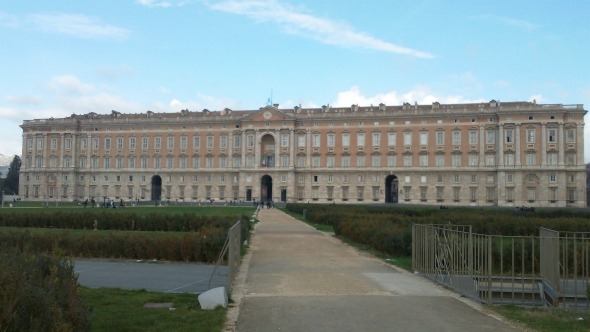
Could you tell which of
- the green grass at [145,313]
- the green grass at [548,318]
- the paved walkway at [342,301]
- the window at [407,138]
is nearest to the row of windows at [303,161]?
the window at [407,138]

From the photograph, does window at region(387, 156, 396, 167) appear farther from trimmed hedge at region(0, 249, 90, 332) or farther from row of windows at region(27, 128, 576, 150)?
trimmed hedge at region(0, 249, 90, 332)

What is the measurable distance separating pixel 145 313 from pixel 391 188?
86.6 meters

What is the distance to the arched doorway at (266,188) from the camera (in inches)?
3603

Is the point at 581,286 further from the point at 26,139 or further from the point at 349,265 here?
the point at 26,139

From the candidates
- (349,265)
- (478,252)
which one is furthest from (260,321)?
(349,265)

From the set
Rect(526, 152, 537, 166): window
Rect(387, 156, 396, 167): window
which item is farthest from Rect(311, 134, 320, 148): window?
Rect(526, 152, 537, 166): window

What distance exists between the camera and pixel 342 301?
995 centimetres

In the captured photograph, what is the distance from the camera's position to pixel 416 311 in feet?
30.2

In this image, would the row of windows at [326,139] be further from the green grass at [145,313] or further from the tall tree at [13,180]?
the green grass at [145,313]

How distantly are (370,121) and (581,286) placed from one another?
7699cm

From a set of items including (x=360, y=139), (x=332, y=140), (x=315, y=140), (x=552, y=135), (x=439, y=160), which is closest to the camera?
(x=552, y=135)

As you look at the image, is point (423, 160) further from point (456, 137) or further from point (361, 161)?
point (361, 161)

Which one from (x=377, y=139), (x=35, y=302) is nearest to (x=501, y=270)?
(x=35, y=302)

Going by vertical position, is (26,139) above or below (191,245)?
above
